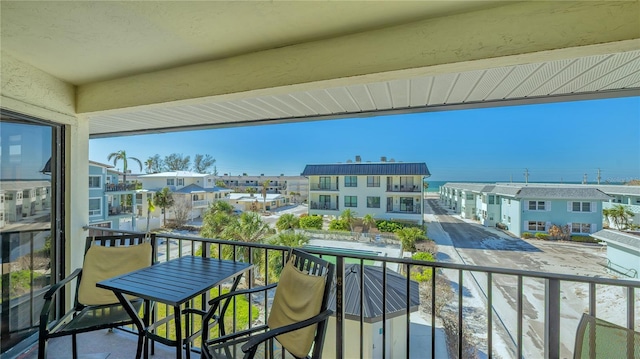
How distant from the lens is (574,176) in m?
7.76

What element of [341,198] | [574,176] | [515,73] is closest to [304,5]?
[515,73]

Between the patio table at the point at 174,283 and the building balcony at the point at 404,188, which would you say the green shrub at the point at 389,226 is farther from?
the patio table at the point at 174,283

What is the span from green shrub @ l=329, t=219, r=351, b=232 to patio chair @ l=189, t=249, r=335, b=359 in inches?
608

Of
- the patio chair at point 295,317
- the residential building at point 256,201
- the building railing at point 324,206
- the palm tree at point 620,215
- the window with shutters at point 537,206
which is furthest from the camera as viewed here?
the residential building at point 256,201

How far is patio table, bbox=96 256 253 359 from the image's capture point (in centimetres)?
151

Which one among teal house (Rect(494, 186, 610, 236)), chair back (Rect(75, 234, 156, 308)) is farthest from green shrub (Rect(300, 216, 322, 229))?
chair back (Rect(75, 234, 156, 308))

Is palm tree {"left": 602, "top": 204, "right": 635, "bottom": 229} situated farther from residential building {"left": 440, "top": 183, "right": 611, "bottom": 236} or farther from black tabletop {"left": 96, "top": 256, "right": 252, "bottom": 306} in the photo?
black tabletop {"left": 96, "top": 256, "right": 252, "bottom": 306}

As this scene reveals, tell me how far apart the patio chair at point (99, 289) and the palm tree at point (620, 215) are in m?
6.98

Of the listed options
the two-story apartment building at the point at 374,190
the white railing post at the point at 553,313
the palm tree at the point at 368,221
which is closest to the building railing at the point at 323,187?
the two-story apartment building at the point at 374,190

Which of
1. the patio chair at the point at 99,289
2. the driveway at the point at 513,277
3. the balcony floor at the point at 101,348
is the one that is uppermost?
the patio chair at the point at 99,289

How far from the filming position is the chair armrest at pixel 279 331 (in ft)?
3.71

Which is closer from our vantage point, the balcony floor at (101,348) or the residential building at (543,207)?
the balcony floor at (101,348)

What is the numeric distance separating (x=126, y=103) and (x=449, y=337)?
968 centimetres

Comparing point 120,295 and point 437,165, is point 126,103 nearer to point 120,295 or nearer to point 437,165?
point 120,295
